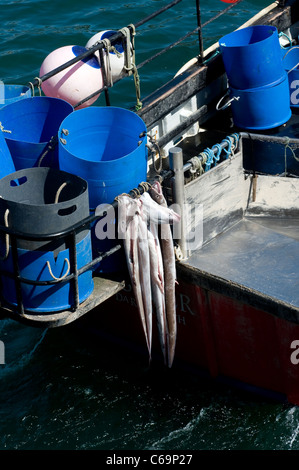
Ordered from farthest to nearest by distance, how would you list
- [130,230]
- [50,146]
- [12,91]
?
[12,91] → [50,146] → [130,230]

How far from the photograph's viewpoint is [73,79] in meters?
6.38

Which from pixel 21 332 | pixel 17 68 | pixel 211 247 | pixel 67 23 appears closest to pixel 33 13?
pixel 67 23

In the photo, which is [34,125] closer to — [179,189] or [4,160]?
[4,160]

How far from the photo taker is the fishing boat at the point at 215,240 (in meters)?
4.96

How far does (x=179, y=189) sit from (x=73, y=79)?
182 centimetres

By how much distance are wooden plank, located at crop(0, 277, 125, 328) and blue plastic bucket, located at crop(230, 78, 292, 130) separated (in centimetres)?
256

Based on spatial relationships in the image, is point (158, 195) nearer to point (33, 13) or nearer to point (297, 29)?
point (297, 29)

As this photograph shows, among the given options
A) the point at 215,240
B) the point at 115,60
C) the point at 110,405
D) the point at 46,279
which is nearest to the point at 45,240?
the point at 46,279

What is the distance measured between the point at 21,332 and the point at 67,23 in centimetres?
766

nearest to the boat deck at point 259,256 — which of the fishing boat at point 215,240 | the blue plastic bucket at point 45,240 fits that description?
the fishing boat at point 215,240

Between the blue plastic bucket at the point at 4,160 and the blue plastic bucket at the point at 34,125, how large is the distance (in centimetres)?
16

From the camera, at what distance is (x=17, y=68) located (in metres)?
11.8

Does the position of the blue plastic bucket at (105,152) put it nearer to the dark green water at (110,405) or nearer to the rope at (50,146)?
the rope at (50,146)

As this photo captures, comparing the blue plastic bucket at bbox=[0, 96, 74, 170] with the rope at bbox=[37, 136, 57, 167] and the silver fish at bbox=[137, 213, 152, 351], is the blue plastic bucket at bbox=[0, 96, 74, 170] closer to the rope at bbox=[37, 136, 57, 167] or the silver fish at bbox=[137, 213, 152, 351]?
the rope at bbox=[37, 136, 57, 167]
